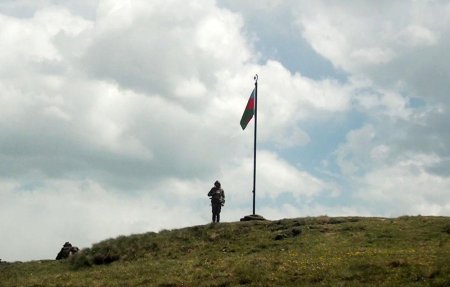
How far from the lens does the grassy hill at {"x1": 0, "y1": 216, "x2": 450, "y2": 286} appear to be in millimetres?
26656

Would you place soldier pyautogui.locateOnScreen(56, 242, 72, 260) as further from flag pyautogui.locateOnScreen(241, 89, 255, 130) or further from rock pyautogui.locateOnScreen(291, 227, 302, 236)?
rock pyautogui.locateOnScreen(291, 227, 302, 236)

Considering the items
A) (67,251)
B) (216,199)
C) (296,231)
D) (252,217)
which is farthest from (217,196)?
(67,251)

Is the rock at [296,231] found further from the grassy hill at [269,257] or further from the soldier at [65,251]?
the soldier at [65,251]

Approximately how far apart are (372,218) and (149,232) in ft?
52.6

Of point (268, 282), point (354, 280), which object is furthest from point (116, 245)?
point (354, 280)

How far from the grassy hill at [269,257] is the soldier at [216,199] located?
9.14ft

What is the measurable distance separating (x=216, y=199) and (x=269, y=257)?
13.2 meters

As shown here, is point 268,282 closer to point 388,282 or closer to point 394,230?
point 388,282

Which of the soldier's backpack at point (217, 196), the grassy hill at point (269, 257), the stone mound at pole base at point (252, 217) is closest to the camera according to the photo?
the grassy hill at point (269, 257)

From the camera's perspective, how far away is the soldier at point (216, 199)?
4522cm

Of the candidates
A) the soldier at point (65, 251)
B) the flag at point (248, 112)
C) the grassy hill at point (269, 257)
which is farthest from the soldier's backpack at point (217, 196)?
the soldier at point (65, 251)

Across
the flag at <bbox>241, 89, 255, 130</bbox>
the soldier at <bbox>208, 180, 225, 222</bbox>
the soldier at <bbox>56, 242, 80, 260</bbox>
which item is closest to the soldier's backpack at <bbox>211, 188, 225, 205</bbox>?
the soldier at <bbox>208, 180, 225, 222</bbox>

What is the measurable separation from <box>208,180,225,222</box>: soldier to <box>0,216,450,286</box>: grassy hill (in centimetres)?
278

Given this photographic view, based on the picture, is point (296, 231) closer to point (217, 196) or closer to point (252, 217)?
point (252, 217)
